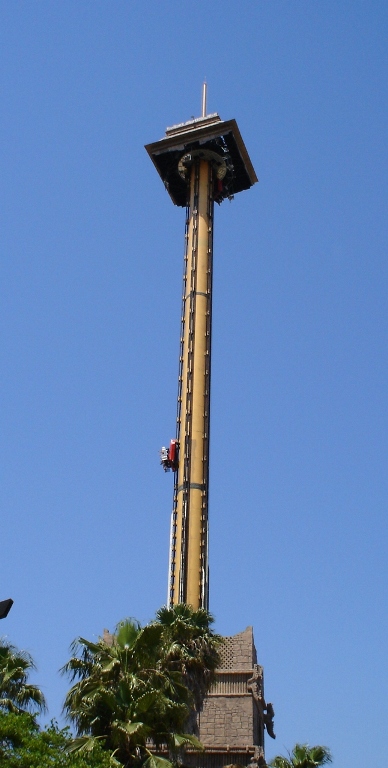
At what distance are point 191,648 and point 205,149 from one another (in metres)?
42.4

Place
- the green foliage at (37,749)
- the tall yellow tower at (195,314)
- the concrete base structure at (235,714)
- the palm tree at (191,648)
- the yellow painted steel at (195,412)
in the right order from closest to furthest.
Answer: the green foliage at (37,749) < the palm tree at (191,648) < the concrete base structure at (235,714) < the yellow painted steel at (195,412) < the tall yellow tower at (195,314)

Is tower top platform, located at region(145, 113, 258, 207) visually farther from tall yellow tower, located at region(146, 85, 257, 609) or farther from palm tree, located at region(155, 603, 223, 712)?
palm tree, located at region(155, 603, 223, 712)

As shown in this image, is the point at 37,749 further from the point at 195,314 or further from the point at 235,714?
the point at 195,314

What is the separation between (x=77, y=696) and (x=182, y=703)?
2.95 m

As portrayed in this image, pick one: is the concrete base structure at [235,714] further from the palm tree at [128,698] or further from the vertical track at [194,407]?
the palm tree at [128,698]

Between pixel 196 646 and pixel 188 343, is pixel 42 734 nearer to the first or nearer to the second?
→ pixel 196 646

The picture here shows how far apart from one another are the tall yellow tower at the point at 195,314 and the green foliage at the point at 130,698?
65.0 ft

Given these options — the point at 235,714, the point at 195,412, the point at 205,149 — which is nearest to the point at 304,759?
the point at 235,714

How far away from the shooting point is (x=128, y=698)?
23266 millimetres

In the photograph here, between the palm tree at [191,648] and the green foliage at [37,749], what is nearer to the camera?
the green foliage at [37,749]

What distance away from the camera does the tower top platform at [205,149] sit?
6156 cm

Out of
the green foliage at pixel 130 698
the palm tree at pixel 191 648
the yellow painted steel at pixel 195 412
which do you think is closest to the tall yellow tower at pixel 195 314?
the yellow painted steel at pixel 195 412

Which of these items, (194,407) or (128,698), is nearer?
(128,698)

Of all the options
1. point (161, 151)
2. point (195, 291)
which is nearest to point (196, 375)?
point (195, 291)
